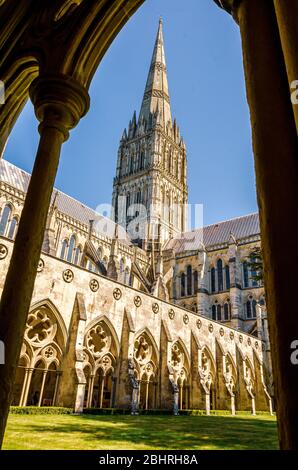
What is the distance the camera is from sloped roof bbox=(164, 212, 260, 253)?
34438mm

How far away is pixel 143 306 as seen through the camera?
14016 millimetres

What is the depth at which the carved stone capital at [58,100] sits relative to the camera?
3500mm

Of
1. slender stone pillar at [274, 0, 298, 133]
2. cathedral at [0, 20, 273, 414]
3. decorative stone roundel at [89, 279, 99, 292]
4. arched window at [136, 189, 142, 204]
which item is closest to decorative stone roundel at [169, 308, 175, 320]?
cathedral at [0, 20, 273, 414]

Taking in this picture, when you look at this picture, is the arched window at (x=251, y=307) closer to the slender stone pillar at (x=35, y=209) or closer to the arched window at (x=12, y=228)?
the arched window at (x=12, y=228)

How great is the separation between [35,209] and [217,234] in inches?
1379

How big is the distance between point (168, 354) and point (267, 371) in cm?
1135

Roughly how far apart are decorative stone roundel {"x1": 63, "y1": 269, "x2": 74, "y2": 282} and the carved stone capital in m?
8.23

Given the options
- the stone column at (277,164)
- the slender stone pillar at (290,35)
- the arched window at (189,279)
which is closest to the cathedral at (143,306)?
the arched window at (189,279)

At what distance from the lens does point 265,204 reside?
170cm

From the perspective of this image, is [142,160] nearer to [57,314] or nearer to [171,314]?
[171,314]

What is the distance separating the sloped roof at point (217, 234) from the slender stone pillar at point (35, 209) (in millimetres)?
30182
